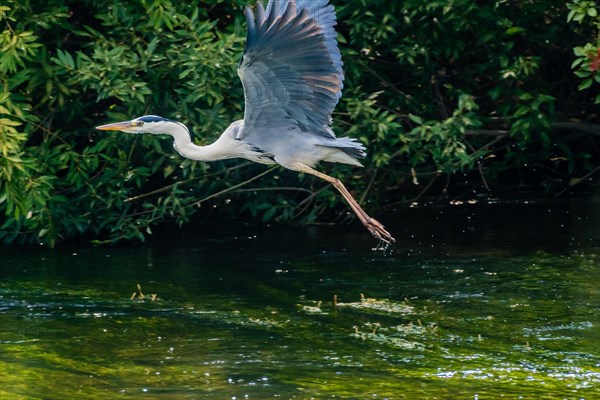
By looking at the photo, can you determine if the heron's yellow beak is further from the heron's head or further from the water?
the water

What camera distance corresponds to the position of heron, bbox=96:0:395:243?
22.4 ft

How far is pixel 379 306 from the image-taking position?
308 inches

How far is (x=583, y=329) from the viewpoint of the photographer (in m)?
7.09

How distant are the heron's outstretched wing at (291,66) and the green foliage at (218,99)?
1.24 m

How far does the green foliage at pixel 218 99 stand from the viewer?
29.3ft

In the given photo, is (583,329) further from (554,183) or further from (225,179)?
(554,183)

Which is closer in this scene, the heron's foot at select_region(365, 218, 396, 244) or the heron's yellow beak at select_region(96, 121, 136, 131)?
the heron's foot at select_region(365, 218, 396, 244)

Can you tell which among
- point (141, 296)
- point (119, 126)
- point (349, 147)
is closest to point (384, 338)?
point (349, 147)

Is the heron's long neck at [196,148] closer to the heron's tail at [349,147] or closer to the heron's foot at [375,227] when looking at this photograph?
the heron's tail at [349,147]

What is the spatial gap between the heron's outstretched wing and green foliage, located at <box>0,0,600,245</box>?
1243mm

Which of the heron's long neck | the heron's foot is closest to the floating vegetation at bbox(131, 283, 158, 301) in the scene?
the heron's long neck

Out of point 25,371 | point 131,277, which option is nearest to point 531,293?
point 131,277

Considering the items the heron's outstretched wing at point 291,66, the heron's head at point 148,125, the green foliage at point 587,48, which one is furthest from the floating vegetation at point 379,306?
the green foliage at point 587,48

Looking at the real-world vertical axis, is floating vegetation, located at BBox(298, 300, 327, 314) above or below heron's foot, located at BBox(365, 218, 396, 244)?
below
